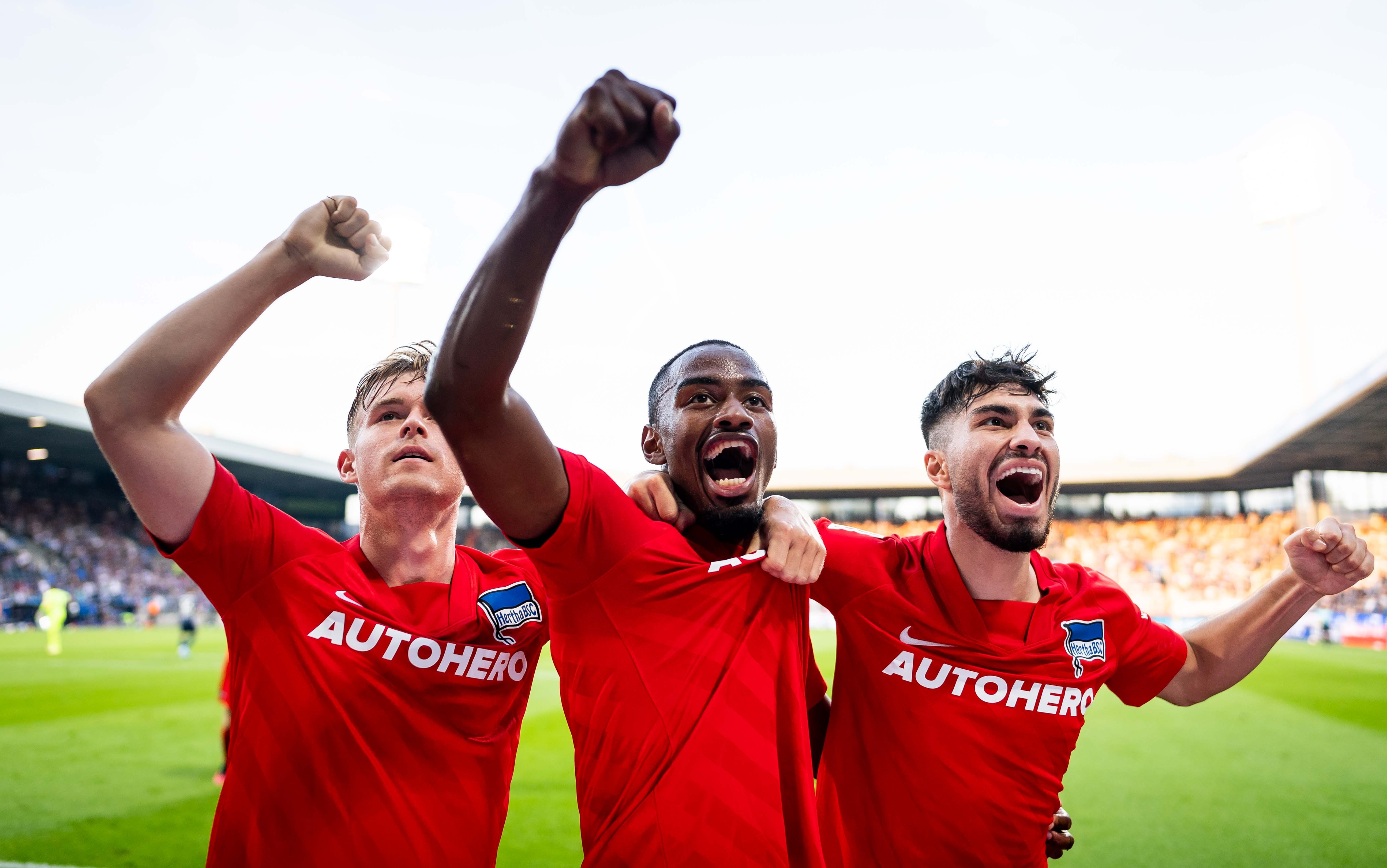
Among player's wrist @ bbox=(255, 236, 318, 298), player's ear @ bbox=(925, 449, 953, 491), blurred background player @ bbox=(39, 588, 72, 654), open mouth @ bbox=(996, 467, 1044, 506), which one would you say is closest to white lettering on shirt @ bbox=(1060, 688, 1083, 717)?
open mouth @ bbox=(996, 467, 1044, 506)

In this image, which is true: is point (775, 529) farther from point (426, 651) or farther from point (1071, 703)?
point (1071, 703)

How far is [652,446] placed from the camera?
2.46 metres

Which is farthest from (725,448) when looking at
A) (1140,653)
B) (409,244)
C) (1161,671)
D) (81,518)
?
(81,518)

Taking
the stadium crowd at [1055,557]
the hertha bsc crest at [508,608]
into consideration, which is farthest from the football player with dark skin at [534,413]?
the stadium crowd at [1055,557]

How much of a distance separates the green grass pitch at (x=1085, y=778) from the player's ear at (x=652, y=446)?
448cm

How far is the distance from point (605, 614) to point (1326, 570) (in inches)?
108

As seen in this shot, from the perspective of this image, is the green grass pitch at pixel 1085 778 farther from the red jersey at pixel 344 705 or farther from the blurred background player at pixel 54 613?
the blurred background player at pixel 54 613

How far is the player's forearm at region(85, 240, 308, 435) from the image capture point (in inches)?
79.9

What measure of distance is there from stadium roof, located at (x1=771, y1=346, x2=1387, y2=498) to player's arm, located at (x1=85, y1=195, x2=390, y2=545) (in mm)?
18748

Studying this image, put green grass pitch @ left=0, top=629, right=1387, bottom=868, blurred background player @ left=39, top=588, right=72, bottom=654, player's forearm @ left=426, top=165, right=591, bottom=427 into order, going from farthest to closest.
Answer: blurred background player @ left=39, top=588, right=72, bottom=654, green grass pitch @ left=0, top=629, right=1387, bottom=868, player's forearm @ left=426, top=165, right=591, bottom=427

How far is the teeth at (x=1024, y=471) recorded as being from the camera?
2.82 meters

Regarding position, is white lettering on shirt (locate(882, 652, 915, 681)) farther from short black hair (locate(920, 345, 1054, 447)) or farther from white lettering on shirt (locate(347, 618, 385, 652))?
white lettering on shirt (locate(347, 618, 385, 652))

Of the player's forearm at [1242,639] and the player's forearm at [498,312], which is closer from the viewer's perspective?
the player's forearm at [498,312]

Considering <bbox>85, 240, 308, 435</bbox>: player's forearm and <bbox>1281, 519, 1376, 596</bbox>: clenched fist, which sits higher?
<bbox>85, 240, 308, 435</bbox>: player's forearm
